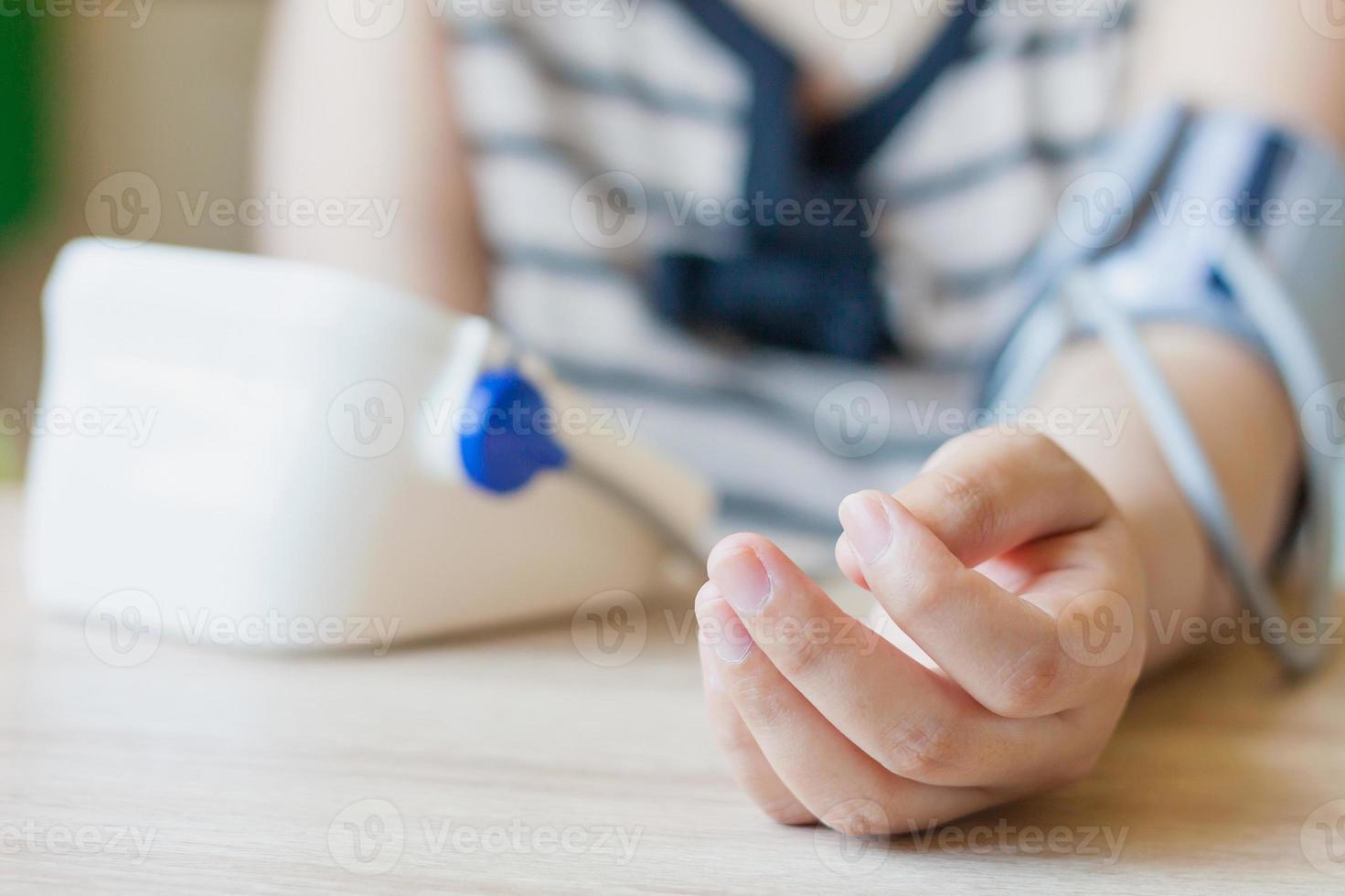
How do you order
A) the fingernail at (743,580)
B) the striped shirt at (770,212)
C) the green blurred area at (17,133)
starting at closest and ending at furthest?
the fingernail at (743,580)
the striped shirt at (770,212)
the green blurred area at (17,133)

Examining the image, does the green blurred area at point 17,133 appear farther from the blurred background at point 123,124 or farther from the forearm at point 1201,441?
the forearm at point 1201,441

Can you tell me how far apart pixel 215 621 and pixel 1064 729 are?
0.24 metres

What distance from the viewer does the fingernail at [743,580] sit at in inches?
7.5

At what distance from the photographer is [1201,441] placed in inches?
13.6

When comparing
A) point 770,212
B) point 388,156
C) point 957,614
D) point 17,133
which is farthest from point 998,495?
point 17,133

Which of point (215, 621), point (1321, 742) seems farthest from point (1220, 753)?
point (215, 621)

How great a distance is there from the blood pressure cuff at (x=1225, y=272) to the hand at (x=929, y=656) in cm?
13

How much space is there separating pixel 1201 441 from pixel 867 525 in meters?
0.19

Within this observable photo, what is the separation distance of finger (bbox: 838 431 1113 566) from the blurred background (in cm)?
112

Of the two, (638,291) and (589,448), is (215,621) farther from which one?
(638,291)

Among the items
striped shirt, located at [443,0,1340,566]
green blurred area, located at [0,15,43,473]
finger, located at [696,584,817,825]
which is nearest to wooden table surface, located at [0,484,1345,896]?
finger, located at [696,584,817,825]

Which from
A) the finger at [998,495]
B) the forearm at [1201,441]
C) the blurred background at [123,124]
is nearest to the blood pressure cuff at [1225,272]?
the forearm at [1201,441]

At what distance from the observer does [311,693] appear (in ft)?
1.01

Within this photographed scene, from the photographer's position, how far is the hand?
0.20 meters
